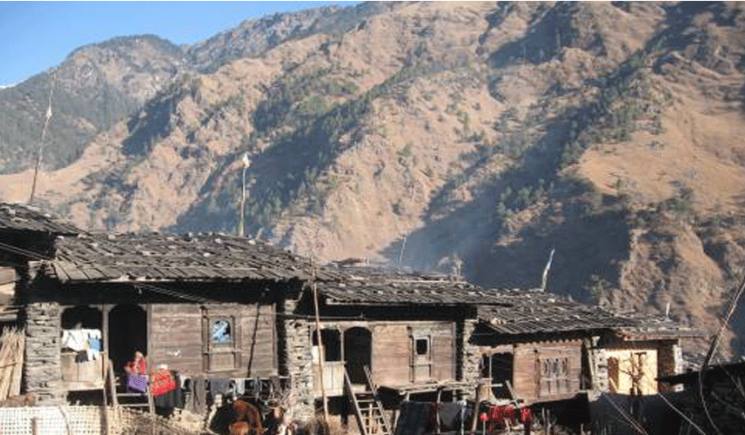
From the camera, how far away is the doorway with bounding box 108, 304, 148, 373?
2799 centimetres

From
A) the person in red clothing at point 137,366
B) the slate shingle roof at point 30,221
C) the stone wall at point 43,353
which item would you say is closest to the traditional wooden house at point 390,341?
the person in red clothing at point 137,366

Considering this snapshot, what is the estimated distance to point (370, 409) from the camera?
30.5 metres

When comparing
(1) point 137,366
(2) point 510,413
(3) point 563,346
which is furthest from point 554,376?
(1) point 137,366

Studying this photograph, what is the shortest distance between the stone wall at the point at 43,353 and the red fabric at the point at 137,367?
1815mm

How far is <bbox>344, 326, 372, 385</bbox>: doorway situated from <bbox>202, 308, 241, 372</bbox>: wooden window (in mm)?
4845

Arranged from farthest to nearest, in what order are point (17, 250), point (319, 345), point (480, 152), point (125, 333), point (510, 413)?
point (480, 152), point (125, 333), point (319, 345), point (510, 413), point (17, 250)

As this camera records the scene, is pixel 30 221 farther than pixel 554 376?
No

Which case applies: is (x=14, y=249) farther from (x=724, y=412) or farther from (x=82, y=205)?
(x=82, y=205)

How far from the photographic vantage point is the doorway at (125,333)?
28.0m

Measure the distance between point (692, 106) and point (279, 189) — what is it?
53.3 meters

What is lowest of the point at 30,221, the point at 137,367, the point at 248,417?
the point at 248,417

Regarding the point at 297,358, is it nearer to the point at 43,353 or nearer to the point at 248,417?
the point at 248,417

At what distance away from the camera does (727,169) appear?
110562 mm

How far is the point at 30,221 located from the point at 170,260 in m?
4.50
